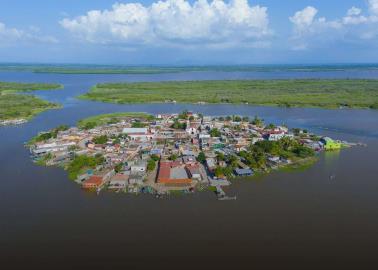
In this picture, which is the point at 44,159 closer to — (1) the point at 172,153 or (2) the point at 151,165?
(2) the point at 151,165

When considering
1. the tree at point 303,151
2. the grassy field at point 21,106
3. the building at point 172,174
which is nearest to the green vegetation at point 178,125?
the building at point 172,174

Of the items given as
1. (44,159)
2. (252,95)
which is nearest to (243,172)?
(44,159)

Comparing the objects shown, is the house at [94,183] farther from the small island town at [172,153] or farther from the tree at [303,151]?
the tree at [303,151]

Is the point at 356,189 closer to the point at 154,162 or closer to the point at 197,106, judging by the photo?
the point at 154,162

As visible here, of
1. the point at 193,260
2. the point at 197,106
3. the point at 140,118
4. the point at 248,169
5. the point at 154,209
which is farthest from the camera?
the point at 197,106

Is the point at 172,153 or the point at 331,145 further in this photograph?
the point at 331,145

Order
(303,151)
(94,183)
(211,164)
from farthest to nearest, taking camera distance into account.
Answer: (303,151)
(211,164)
(94,183)

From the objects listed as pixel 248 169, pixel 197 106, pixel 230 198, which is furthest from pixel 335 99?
pixel 230 198
